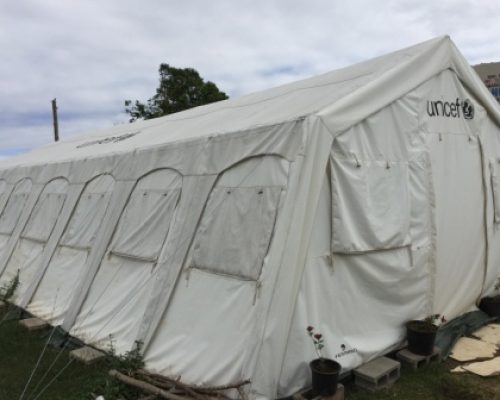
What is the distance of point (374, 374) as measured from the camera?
384cm

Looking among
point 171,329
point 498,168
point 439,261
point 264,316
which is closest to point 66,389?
point 171,329

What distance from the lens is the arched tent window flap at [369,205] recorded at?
13.3 ft

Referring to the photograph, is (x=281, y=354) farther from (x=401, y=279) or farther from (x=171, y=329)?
(x=401, y=279)

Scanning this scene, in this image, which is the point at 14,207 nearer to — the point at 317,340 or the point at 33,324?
the point at 33,324

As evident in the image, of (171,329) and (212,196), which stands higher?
(212,196)

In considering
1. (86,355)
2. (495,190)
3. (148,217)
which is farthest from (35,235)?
(495,190)

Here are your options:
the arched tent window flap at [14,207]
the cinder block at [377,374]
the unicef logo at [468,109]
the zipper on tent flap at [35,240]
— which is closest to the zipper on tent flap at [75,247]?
the zipper on tent flap at [35,240]

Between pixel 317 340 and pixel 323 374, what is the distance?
0.35 meters

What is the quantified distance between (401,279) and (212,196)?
2.10m

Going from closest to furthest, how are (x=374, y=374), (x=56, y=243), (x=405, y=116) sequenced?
(x=374, y=374) < (x=405, y=116) < (x=56, y=243)

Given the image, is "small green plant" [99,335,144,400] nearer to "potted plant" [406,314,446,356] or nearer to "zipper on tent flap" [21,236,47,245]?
"potted plant" [406,314,446,356]

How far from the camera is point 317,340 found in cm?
375

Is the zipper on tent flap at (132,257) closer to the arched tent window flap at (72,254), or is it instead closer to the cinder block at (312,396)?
the arched tent window flap at (72,254)

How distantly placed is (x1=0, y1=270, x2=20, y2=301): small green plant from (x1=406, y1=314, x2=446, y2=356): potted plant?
5924 mm
